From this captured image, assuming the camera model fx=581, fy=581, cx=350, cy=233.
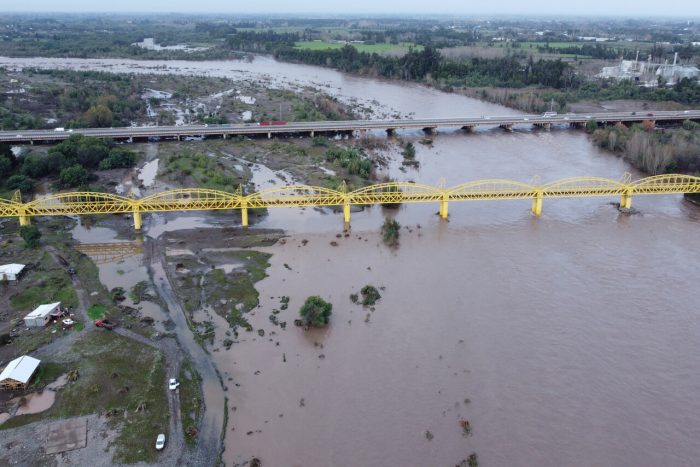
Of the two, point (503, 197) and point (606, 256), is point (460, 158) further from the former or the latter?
point (606, 256)

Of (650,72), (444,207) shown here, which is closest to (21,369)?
(444,207)

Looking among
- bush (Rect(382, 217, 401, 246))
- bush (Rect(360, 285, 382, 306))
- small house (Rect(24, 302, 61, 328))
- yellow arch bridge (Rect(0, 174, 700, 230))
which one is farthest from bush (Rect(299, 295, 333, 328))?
small house (Rect(24, 302, 61, 328))

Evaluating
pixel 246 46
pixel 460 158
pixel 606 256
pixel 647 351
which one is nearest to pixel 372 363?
pixel 647 351

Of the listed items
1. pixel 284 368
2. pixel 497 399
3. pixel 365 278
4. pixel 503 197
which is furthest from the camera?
pixel 503 197

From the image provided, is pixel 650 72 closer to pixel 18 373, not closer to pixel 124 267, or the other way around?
pixel 124 267

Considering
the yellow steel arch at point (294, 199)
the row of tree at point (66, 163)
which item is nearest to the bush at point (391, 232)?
the yellow steel arch at point (294, 199)

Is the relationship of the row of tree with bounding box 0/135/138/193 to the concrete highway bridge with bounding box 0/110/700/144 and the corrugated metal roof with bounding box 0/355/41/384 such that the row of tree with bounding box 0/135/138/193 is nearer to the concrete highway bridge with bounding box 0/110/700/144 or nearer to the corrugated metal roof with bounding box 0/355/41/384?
the concrete highway bridge with bounding box 0/110/700/144
